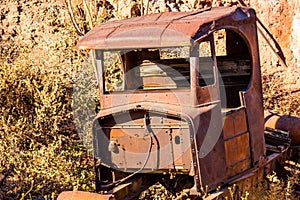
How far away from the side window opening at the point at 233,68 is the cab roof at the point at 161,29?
0.90 m

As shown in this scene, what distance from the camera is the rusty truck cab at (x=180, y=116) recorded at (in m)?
5.67

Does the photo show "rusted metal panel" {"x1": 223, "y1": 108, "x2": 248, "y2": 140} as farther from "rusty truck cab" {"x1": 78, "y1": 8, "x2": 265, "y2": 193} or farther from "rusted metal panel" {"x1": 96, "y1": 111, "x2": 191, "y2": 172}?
"rusted metal panel" {"x1": 96, "y1": 111, "x2": 191, "y2": 172}

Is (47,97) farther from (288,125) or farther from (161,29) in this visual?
(288,125)

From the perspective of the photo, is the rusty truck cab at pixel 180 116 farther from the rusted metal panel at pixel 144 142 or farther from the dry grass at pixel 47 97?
the dry grass at pixel 47 97

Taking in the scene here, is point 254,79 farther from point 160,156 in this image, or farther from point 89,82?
point 89,82

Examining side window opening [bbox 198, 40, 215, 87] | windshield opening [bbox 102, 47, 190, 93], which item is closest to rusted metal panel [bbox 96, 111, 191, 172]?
windshield opening [bbox 102, 47, 190, 93]

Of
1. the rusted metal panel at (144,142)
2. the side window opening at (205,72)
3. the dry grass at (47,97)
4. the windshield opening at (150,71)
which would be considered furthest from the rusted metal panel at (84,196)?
the side window opening at (205,72)

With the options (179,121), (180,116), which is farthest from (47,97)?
(180,116)

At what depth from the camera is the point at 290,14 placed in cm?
1145

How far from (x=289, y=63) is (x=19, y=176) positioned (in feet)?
21.2

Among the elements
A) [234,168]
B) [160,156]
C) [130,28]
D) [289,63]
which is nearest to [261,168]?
[234,168]

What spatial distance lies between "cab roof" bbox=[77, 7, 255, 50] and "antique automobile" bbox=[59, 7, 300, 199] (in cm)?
1

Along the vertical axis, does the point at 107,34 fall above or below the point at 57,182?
above

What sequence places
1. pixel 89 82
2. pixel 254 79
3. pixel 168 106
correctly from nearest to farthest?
1. pixel 168 106
2. pixel 254 79
3. pixel 89 82
